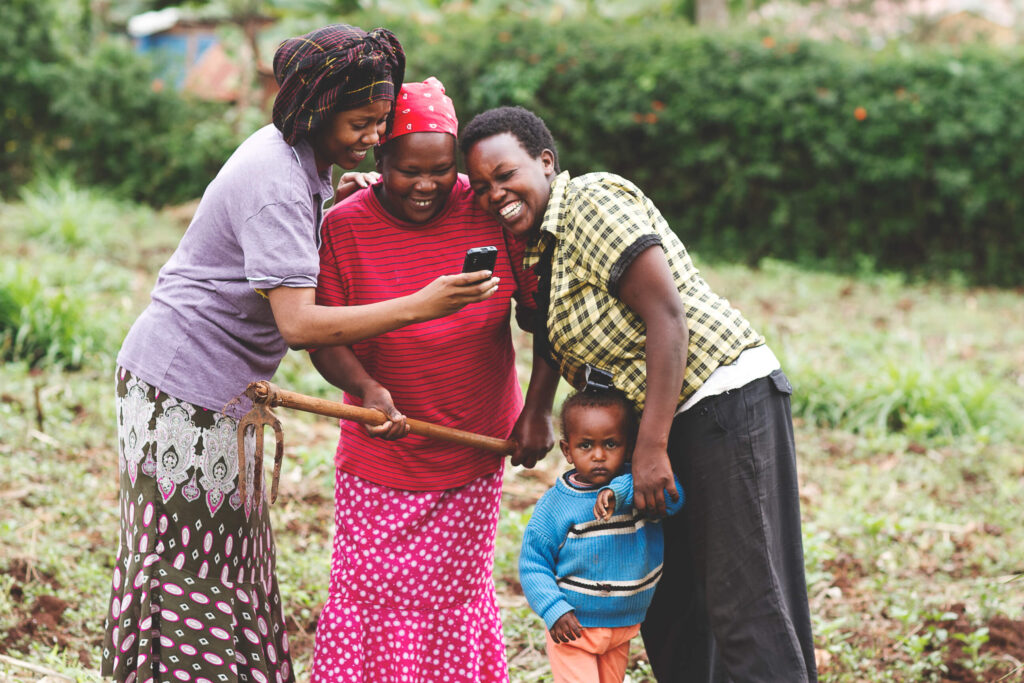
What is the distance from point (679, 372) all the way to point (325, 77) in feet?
3.48

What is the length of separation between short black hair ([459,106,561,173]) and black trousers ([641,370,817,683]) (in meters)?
0.77

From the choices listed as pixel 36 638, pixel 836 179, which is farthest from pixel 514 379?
pixel 836 179

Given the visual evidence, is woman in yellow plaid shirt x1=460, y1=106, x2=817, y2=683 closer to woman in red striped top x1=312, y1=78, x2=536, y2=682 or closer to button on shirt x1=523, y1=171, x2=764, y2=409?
button on shirt x1=523, y1=171, x2=764, y2=409

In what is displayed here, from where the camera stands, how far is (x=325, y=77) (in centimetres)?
226

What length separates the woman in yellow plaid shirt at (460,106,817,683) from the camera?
2.29 meters

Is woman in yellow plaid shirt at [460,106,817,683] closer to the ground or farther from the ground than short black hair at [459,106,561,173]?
closer to the ground

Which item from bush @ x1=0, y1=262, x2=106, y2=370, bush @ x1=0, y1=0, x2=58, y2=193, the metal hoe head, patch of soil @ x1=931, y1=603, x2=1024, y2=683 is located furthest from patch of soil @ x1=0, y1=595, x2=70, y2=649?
bush @ x1=0, y1=0, x2=58, y2=193

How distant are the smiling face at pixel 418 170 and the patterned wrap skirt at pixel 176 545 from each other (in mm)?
737

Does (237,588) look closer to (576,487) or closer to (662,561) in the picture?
(576,487)

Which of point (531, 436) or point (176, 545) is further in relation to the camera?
point (531, 436)

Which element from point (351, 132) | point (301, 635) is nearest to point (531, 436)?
point (351, 132)

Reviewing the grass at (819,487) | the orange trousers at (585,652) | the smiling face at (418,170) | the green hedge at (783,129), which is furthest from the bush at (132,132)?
the orange trousers at (585,652)

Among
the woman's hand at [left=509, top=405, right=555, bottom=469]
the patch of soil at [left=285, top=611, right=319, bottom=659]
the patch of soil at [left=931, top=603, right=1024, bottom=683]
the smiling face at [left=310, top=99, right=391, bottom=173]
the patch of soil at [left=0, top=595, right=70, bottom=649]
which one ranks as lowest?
the patch of soil at [left=285, top=611, right=319, bottom=659]

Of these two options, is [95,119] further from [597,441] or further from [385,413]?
[597,441]
